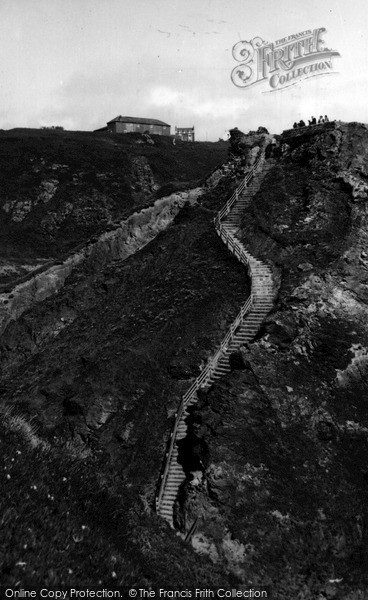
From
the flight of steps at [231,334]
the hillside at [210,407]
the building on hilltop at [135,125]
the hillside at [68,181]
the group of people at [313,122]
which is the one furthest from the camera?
the building on hilltop at [135,125]

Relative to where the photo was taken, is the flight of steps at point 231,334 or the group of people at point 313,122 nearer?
the flight of steps at point 231,334

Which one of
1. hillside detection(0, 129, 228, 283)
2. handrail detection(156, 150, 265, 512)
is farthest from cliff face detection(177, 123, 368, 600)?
hillside detection(0, 129, 228, 283)

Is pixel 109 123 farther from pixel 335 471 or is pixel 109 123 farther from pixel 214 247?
pixel 335 471

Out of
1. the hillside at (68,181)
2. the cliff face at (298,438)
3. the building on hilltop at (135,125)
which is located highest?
the building on hilltop at (135,125)

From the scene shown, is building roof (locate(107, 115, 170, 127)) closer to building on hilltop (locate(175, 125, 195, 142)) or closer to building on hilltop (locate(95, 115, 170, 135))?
building on hilltop (locate(95, 115, 170, 135))

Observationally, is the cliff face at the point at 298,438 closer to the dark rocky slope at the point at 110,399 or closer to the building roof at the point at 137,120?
the dark rocky slope at the point at 110,399

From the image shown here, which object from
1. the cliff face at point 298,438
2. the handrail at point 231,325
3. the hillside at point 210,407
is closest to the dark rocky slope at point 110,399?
the hillside at point 210,407

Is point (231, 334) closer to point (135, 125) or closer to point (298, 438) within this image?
point (298, 438)
